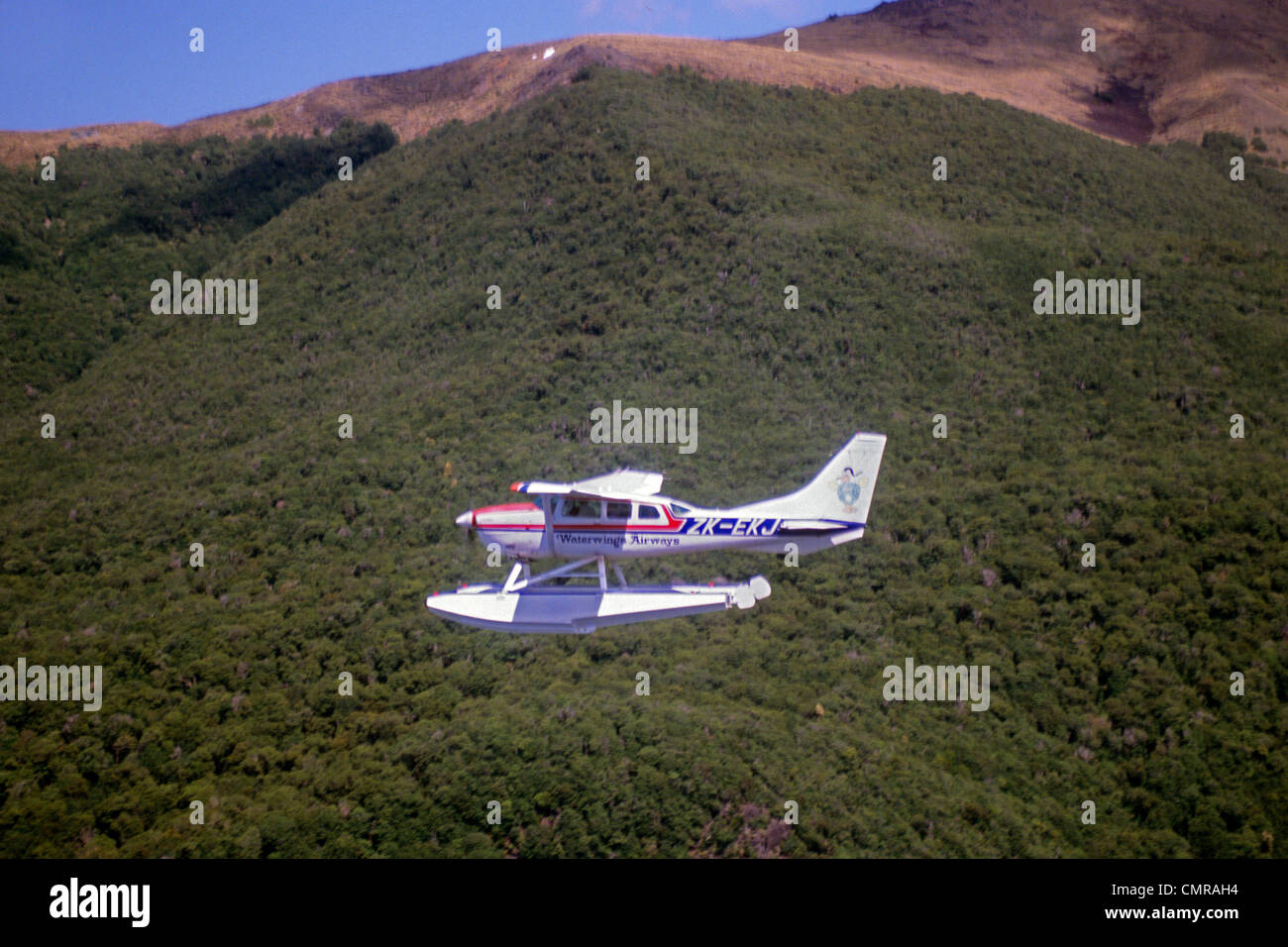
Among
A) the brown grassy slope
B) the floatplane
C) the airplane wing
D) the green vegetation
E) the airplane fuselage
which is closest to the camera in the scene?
the airplane wing

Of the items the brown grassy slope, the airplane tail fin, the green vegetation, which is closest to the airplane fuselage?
the airplane tail fin

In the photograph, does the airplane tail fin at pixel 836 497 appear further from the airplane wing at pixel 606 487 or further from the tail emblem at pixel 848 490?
the airplane wing at pixel 606 487

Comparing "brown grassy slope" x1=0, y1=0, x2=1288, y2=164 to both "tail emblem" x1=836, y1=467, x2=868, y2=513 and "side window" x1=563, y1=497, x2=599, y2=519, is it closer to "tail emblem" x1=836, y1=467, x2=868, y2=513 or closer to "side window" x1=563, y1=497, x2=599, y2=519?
"tail emblem" x1=836, y1=467, x2=868, y2=513

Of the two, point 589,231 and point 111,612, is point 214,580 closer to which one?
point 111,612

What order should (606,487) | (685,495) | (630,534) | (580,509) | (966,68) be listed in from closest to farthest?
(580,509) < (630,534) < (606,487) < (685,495) < (966,68)

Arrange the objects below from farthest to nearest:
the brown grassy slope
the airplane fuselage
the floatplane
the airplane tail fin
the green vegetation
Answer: the brown grassy slope → the green vegetation → the airplane tail fin → the airplane fuselage → the floatplane

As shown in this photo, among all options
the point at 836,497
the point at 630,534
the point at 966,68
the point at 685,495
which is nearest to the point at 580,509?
the point at 630,534

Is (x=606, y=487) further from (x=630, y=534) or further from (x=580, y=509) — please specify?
(x=630, y=534)
